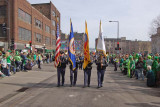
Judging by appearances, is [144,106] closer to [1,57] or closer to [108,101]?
[108,101]

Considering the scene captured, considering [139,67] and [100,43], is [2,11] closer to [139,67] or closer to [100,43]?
[100,43]

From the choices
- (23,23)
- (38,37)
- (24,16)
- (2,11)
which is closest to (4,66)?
(2,11)

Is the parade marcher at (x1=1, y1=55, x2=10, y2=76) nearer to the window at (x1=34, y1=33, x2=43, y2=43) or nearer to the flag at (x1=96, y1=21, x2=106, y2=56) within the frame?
the flag at (x1=96, y1=21, x2=106, y2=56)

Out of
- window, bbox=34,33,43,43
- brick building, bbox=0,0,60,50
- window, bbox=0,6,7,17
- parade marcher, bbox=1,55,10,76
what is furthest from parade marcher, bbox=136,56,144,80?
window, bbox=34,33,43,43

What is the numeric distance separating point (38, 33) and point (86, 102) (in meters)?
37.6

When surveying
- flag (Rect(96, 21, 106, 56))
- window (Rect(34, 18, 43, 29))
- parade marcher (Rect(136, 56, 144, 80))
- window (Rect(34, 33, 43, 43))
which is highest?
window (Rect(34, 18, 43, 29))

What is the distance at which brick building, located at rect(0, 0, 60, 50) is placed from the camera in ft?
95.0

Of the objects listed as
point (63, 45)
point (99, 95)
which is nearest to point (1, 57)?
point (99, 95)

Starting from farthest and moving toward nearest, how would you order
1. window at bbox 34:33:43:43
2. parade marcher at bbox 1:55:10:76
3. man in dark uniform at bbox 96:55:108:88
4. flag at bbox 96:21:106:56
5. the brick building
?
window at bbox 34:33:43:43 < the brick building < parade marcher at bbox 1:55:10:76 < flag at bbox 96:21:106:56 < man in dark uniform at bbox 96:55:108:88

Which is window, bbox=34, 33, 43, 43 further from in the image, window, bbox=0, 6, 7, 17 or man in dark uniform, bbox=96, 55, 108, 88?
man in dark uniform, bbox=96, 55, 108, 88

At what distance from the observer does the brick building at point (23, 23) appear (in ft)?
95.0

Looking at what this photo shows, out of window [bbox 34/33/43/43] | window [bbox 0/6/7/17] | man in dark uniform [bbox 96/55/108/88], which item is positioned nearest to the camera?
man in dark uniform [bbox 96/55/108/88]

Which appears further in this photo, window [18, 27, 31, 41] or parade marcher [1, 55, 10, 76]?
window [18, 27, 31, 41]

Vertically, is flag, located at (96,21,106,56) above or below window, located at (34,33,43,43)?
below
